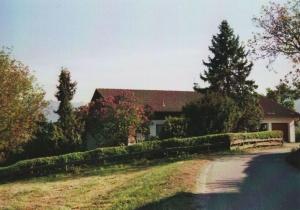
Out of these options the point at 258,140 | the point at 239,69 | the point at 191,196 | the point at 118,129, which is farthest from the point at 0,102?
the point at 239,69

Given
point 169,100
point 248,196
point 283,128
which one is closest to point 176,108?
point 169,100

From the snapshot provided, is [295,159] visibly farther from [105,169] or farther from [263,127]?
[263,127]

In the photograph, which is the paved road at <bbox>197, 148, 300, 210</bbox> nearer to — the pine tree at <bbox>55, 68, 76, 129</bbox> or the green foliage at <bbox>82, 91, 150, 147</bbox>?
the green foliage at <bbox>82, 91, 150, 147</bbox>

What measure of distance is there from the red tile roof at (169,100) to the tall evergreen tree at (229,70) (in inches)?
149

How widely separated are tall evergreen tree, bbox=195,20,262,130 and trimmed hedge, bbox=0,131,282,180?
20.0m

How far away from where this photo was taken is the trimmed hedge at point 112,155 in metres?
36.0

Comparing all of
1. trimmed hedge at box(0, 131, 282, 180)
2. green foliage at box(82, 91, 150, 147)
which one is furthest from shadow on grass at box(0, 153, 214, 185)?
green foliage at box(82, 91, 150, 147)

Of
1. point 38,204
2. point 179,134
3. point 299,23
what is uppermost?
point 299,23

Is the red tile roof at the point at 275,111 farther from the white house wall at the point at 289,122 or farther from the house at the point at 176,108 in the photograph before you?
the white house wall at the point at 289,122

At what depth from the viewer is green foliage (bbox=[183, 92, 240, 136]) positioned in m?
42.5

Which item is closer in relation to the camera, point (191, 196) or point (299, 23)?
point (191, 196)

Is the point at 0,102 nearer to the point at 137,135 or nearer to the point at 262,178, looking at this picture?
the point at 137,135

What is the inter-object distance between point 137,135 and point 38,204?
1156 inches

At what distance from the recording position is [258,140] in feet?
137
